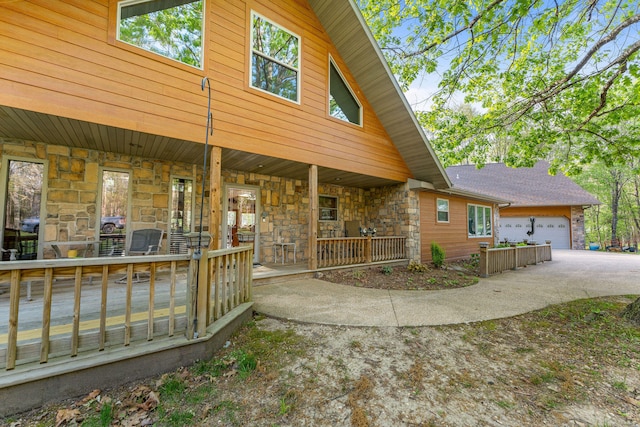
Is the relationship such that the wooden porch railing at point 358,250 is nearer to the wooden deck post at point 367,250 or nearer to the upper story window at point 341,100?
the wooden deck post at point 367,250

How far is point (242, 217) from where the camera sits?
699cm

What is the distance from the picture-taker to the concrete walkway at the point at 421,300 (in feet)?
11.9

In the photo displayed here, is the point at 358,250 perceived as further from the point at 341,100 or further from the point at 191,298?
the point at 191,298

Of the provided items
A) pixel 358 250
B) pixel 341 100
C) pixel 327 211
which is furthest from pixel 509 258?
pixel 341 100

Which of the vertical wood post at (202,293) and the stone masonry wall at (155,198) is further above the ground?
the stone masonry wall at (155,198)

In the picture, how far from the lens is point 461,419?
184 centimetres

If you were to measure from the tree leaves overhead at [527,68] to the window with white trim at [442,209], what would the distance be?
213cm

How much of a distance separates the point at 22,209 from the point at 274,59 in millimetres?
5374

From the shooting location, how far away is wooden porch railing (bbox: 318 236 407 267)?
6.33m

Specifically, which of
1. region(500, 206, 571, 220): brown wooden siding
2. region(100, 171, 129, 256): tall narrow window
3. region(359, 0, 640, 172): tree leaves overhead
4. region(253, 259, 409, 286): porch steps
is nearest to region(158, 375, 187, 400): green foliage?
region(253, 259, 409, 286): porch steps

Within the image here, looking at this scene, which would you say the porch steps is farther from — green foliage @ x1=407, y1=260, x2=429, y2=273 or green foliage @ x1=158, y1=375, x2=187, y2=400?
green foliage @ x1=158, y1=375, x2=187, y2=400

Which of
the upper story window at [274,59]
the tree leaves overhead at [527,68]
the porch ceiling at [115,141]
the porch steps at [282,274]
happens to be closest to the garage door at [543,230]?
the tree leaves overhead at [527,68]

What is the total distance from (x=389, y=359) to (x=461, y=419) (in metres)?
0.82

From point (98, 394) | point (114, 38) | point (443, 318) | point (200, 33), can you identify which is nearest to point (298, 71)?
point (200, 33)
